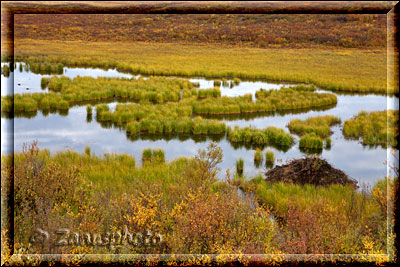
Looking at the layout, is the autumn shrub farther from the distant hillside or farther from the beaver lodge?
the distant hillside

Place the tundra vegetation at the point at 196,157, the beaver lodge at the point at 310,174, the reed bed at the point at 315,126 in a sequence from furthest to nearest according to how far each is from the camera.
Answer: the reed bed at the point at 315,126
the beaver lodge at the point at 310,174
the tundra vegetation at the point at 196,157

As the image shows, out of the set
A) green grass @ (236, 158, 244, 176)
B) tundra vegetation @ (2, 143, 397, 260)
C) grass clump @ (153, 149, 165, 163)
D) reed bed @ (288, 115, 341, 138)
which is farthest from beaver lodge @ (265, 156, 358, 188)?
reed bed @ (288, 115, 341, 138)

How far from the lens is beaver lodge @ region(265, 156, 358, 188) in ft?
26.7

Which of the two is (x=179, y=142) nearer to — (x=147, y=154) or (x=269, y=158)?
(x=147, y=154)

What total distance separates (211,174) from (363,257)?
2601 millimetres

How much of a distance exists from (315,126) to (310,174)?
6467 mm

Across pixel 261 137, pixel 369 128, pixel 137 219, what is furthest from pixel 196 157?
pixel 369 128

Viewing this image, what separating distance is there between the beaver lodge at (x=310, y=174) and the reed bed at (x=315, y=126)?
5.41 metres

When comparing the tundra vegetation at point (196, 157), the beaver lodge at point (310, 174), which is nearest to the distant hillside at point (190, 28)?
the tundra vegetation at point (196, 157)

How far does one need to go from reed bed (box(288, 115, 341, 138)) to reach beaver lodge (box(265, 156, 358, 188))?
5.41 m

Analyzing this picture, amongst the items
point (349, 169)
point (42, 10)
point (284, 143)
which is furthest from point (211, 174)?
point (284, 143)

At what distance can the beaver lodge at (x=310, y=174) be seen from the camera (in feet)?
26.7

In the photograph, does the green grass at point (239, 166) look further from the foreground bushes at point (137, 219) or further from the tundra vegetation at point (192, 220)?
the foreground bushes at point (137, 219)

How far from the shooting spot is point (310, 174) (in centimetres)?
833
